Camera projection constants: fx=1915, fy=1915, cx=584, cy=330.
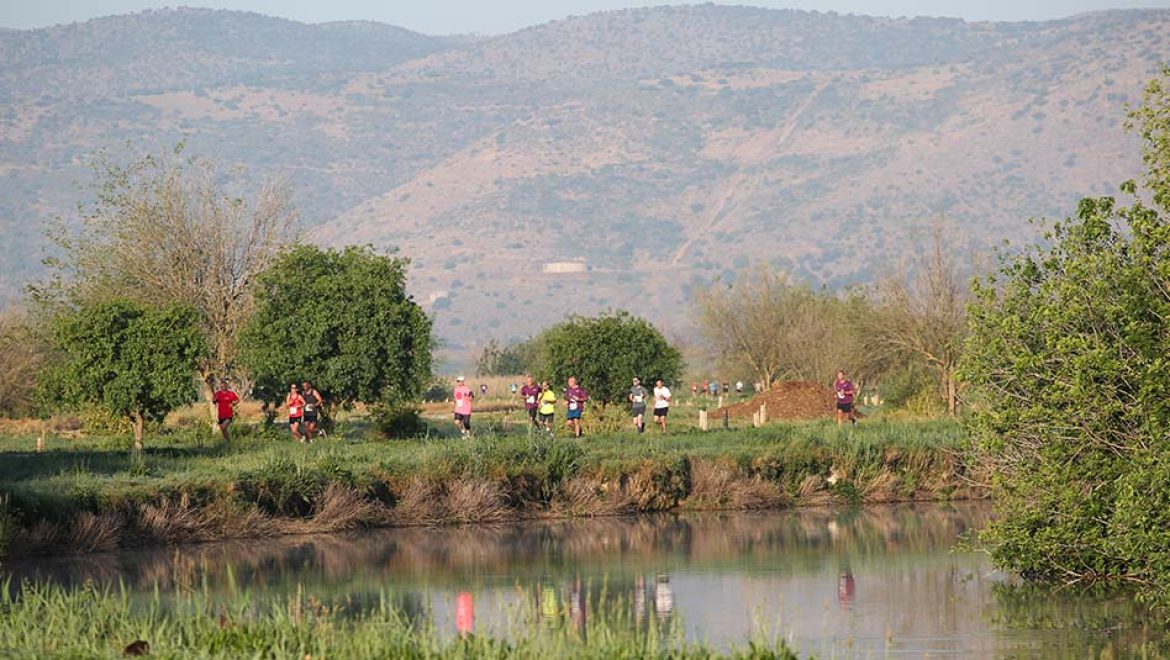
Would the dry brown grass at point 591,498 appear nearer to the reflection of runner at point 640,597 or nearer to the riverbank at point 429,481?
the riverbank at point 429,481

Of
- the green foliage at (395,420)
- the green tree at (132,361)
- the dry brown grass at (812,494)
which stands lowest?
the dry brown grass at (812,494)

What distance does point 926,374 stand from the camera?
234 feet

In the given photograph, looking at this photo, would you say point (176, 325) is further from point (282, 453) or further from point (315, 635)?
point (315, 635)

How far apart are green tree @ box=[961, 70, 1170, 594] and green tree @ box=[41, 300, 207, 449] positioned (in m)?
25.5

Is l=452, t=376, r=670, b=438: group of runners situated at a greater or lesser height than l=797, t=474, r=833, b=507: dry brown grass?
greater

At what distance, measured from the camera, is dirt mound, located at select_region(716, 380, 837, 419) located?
66938mm

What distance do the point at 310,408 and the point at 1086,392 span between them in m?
26.6

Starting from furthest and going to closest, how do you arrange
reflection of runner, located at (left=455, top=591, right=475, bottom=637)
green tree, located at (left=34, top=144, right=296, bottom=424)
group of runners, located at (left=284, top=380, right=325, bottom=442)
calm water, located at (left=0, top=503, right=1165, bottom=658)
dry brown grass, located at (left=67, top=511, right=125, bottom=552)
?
1. green tree, located at (left=34, top=144, right=296, bottom=424)
2. group of runners, located at (left=284, top=380, right=325, bottom=442)
3. dry brown grass, located at (left=67, top=511, right=125, bottom=552)
4. reflection of runner, located at (left=455, top=591, right=475, bottom=637)
5. calm water, located at (left=0, top=503, right=1165, bottom=658)

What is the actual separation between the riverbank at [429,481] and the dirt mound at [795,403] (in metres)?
20.5

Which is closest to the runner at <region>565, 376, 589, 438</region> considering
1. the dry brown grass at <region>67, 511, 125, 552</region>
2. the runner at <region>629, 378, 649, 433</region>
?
the runner at <region>629, 378, 649, 433</region>

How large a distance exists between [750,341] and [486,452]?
61.9 metres

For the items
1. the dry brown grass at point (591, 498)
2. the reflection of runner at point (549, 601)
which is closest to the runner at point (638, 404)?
the dry brown grass at point (591, 498)

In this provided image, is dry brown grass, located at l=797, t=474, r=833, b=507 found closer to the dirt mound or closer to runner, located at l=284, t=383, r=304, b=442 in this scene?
runner, located at l=284, t=383, r=304, b=442

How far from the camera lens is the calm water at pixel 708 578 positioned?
22.3m
